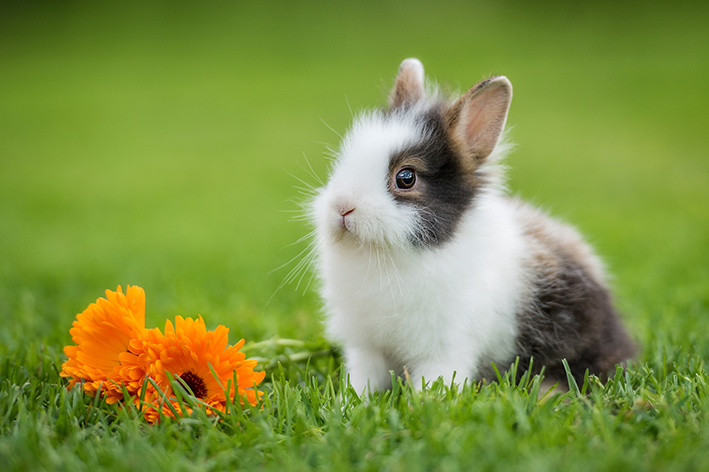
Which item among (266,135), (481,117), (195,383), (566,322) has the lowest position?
(195,383)

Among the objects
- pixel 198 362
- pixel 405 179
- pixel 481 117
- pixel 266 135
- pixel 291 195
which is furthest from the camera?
pixel 266 135

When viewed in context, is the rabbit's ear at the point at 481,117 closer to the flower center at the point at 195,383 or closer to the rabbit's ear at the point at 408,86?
the rabbit's ear at the point at 408,86

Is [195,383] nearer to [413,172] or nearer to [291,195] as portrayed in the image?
[413,172]

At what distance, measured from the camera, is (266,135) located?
12.1 m

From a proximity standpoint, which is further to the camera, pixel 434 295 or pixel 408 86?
pixel 408 86

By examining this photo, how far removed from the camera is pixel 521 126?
40.4 feet

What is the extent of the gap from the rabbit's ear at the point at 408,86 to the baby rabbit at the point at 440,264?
1.4 inches

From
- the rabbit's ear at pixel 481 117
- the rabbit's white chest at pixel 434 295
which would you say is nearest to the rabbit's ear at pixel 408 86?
the rabbit's ear at pixel 481 117

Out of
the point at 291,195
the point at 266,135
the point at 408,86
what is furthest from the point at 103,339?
the point at 266,135

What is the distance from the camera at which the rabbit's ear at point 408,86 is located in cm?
293

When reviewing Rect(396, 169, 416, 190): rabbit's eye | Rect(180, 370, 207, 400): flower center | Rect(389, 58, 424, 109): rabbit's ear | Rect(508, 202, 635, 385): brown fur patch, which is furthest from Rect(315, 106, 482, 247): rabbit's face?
Rect(180, 370, 207, 400): flower center

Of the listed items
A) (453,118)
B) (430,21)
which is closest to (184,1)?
(430,21)

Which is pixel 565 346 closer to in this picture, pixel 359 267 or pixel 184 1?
pixel 359 267

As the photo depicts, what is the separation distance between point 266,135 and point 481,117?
989 centimetres
